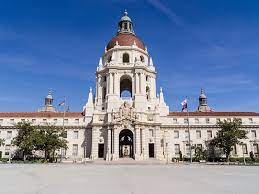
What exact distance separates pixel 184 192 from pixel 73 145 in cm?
6696

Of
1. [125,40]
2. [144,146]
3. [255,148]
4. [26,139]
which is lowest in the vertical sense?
[255,148]

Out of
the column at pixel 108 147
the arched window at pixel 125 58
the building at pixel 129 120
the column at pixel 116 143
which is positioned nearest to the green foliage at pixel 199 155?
the building at pixel 129 120

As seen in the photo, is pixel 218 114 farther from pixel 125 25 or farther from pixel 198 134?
pixel 125 25

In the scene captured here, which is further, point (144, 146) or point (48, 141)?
point (144, 146)

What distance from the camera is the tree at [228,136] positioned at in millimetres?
67375

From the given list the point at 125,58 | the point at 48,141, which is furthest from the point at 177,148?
the point at 48,141

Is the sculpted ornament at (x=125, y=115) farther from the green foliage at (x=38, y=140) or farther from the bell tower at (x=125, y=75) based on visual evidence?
the green foliage at (x=38, y=140)

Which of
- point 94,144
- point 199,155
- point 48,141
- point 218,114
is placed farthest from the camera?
point 218,114

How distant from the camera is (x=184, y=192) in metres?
13.0

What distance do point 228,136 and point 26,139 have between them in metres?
48.9

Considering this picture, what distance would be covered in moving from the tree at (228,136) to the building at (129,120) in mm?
7433

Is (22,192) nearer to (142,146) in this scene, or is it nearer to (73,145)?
(142,146)

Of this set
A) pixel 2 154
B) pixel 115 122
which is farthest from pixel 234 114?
pixel 2 154

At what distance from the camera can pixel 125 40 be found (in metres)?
84.7
